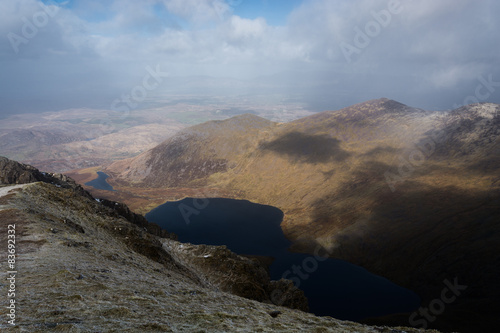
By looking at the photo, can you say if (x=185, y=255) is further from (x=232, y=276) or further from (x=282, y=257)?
(x=282, y=257)

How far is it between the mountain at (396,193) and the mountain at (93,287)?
60234 millimetres

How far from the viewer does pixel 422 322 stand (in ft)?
191

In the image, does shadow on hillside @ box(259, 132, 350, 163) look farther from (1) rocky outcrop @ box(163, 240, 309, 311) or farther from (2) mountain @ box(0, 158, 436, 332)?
(2) mountain @ box(0, 158, 436, 332)

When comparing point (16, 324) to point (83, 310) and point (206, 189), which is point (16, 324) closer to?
point (83, 310)

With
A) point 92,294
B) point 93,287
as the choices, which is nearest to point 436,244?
point 93,287

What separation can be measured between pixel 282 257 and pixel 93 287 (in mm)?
88238

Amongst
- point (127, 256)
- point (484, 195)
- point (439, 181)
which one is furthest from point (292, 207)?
point (127, 256)

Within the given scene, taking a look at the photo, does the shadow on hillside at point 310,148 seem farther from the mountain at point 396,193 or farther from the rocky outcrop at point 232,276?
the rocky outcrop at point 232,276

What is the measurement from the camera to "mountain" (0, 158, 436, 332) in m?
12.8

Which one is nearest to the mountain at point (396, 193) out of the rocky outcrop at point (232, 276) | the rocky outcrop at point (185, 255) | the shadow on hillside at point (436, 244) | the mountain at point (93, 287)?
the shadow on hillside at point (436, 244)

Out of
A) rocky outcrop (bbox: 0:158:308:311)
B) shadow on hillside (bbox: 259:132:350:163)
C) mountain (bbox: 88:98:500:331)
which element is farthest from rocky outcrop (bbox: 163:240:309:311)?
shadow on hillside (bbox: 259:132:350:163)

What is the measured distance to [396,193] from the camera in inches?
4579

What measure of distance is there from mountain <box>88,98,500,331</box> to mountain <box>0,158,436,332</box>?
198 ft

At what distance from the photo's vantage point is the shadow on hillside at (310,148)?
16962 centimetres
